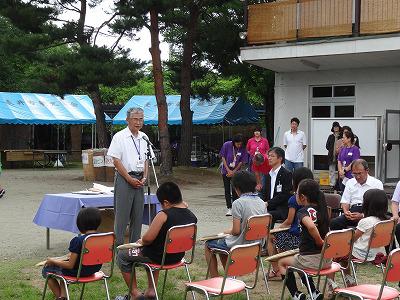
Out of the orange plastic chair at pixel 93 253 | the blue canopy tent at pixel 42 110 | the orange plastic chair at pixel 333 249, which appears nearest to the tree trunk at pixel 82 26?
the blue canopy tent at pixel 42 110

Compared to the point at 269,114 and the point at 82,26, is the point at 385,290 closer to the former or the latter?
the point at 82,26

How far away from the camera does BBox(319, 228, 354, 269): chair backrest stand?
522 cm

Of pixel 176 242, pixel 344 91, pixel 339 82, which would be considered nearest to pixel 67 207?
pixel 176 242

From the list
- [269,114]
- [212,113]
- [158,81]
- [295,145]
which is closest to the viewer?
[295,145]

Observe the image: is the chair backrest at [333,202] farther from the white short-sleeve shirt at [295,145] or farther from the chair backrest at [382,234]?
the white short-sleeve shirt at [295,145]

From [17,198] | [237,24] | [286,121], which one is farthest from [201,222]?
[237,24]

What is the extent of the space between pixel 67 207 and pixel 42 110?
21.1 m

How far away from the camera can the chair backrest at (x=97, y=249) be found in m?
5.08

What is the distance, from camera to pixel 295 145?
13977 millimetres

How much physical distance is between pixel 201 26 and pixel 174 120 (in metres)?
5.89

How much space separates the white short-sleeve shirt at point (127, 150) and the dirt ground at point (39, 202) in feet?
6.66

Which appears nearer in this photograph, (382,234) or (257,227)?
(382,234)

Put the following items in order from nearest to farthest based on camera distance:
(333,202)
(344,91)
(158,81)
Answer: (333,202), (344,91), (158,81)

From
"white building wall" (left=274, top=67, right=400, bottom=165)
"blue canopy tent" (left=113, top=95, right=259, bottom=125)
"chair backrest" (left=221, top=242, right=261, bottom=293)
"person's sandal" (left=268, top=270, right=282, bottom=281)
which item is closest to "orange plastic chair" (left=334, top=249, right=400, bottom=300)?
"chair backrest" (left=221, top=242, right=261, bottom=293)
